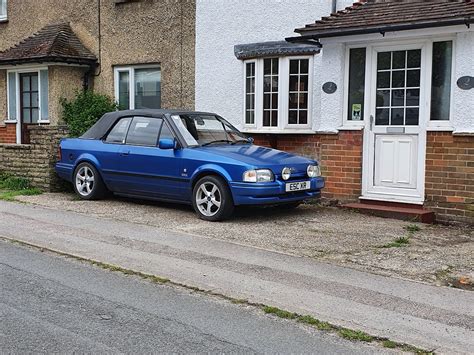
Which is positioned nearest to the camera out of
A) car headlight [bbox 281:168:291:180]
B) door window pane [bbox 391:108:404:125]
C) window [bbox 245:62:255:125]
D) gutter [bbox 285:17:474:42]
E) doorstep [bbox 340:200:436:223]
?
gutter [bbox 285:17:474:42]

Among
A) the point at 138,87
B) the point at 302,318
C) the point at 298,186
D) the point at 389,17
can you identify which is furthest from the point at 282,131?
the point at 302,318

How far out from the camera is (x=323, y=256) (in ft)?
23.8

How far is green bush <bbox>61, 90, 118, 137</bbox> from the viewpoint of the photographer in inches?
582

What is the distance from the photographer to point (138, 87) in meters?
15.2

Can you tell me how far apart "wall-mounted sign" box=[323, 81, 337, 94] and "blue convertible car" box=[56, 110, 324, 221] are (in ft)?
4.97

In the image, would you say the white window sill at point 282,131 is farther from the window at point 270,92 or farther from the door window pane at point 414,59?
the door window pane at point 414,59

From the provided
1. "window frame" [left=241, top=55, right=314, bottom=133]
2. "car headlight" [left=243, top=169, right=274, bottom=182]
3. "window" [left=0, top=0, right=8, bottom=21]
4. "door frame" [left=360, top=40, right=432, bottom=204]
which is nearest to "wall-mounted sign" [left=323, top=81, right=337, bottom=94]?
"door frame" [left=360, top=40, right=432, bottom=204]

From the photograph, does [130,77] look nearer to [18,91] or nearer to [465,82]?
[18,91]

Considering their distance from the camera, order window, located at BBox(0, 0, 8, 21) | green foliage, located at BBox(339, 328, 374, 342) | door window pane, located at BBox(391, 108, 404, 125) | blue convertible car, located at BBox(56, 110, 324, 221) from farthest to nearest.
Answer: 1. window, located at BBox(0, 0, 8, 21)
2. door window pane, located at BBox(391, 108, 404, 125)
3. blue convertible car, located at BBox(56, 110, 324, 221)
4. green foliage, located at BBox(339, 328, 374, 342)

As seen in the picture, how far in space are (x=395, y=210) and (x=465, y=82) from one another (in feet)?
7.32

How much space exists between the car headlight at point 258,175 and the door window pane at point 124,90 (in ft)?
23.9

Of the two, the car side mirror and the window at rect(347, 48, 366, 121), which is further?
the window at rect(347, 48, 366, 121)

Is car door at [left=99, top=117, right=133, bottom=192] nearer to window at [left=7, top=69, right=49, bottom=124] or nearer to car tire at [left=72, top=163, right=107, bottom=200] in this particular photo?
car tire at [left=72, top=163, right=107, bottom=200]

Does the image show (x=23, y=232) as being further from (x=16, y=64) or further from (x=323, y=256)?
(x=16, y=64)
